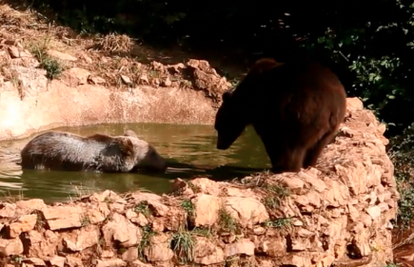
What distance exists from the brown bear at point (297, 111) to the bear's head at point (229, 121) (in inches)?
23.7

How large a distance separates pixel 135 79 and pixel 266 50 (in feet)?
15.0

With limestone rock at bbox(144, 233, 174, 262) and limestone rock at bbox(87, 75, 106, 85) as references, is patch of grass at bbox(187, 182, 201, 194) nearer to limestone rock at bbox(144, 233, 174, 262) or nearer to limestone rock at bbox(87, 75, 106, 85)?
limestone rock at bbox(144, 233, 174, 262)

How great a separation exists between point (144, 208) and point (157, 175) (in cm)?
280

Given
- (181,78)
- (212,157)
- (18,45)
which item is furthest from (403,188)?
(18,45)

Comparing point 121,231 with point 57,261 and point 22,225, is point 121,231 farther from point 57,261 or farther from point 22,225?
point 22,225

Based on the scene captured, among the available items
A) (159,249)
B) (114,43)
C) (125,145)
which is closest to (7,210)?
(159,249)

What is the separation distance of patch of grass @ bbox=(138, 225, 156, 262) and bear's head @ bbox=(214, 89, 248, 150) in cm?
348

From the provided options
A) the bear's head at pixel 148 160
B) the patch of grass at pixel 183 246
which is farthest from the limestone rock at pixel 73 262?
the bear's head at pixel 148 160

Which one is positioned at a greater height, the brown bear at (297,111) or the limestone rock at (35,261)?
the brown bear at (297,111)

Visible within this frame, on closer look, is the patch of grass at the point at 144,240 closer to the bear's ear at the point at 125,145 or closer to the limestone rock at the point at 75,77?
the bear's ear at the point at 125,145

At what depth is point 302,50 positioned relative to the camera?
1636 cm

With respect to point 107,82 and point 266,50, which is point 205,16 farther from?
point 107,82

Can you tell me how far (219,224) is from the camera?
7.64 meters

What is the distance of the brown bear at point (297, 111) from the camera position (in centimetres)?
935
